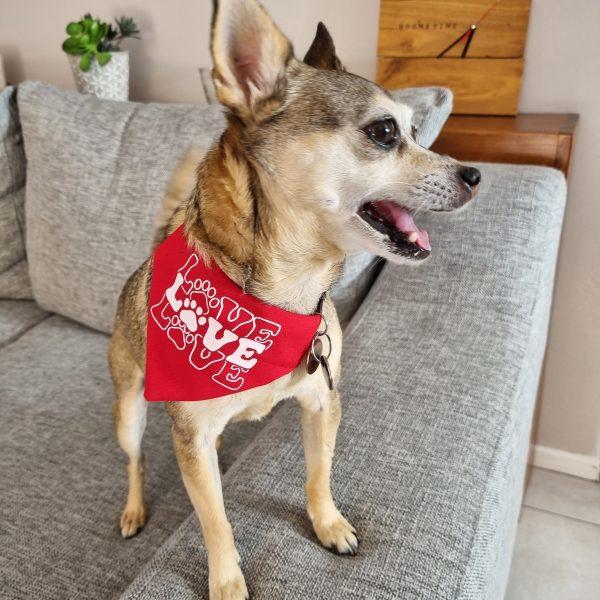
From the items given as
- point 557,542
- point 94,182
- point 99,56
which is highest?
point 99,56

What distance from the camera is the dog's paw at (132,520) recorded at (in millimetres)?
1049

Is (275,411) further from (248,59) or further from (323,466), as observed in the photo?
(248,59)

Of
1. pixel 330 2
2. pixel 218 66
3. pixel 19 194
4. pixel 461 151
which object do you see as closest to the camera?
pixel 218 66

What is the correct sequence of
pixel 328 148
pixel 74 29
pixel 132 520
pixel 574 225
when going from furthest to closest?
pixel 74 29, pixel 574 225, pixel 132 520, pixel 328 148

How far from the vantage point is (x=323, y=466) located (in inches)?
34.1

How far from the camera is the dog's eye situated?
2.48 ft

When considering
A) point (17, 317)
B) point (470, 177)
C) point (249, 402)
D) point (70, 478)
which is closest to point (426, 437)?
point (249, 402)

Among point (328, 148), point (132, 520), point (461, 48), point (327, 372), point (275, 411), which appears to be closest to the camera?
Answer: point (328, 148)

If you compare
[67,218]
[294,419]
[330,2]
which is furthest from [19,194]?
[294,419]

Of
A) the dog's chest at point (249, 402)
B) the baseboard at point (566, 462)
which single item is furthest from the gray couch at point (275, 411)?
the baseboard at point (566, 462)

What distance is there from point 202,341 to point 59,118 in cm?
106

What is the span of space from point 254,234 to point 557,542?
4.36 ft

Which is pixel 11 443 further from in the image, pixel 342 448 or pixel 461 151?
pixel 461 151

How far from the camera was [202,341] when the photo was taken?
829mm
